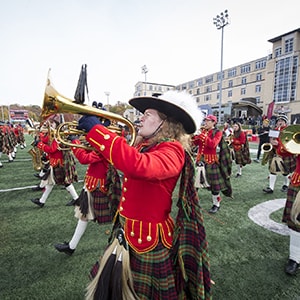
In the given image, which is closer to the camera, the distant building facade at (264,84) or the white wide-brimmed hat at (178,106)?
the white wide-brimmed hat at (178,106)

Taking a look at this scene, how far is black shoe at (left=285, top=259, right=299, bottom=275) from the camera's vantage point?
265 cm

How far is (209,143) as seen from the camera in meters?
4.58

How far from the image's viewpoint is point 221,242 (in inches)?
133

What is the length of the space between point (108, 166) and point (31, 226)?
214 centimetres

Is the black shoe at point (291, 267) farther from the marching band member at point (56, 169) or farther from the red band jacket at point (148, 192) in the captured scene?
the marching band member at point (56, 169)

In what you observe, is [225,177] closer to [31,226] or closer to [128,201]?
[128,201]

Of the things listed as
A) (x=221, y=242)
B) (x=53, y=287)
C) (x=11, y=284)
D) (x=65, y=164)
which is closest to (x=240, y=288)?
(x=221, y=242)

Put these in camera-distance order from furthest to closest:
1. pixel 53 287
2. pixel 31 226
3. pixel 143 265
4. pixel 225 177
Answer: pixel 225 177 < pixel 31 226 < pixel 53 287 < pixel 143 265

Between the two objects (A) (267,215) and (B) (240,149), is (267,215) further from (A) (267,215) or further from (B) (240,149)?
(B) (240,149)

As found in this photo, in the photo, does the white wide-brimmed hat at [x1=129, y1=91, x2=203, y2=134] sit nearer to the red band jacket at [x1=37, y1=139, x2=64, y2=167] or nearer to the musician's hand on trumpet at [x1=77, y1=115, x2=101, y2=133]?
the musician's hand on trumpet at [x1=77, y1=115, x2=101, y2=133]

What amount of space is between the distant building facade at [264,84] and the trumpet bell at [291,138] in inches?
891

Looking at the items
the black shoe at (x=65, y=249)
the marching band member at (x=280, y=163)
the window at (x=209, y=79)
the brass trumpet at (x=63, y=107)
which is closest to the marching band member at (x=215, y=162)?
the marching band member at (x=280, y=163)

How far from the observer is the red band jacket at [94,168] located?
3070 mm

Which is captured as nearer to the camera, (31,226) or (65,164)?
(31,226)
